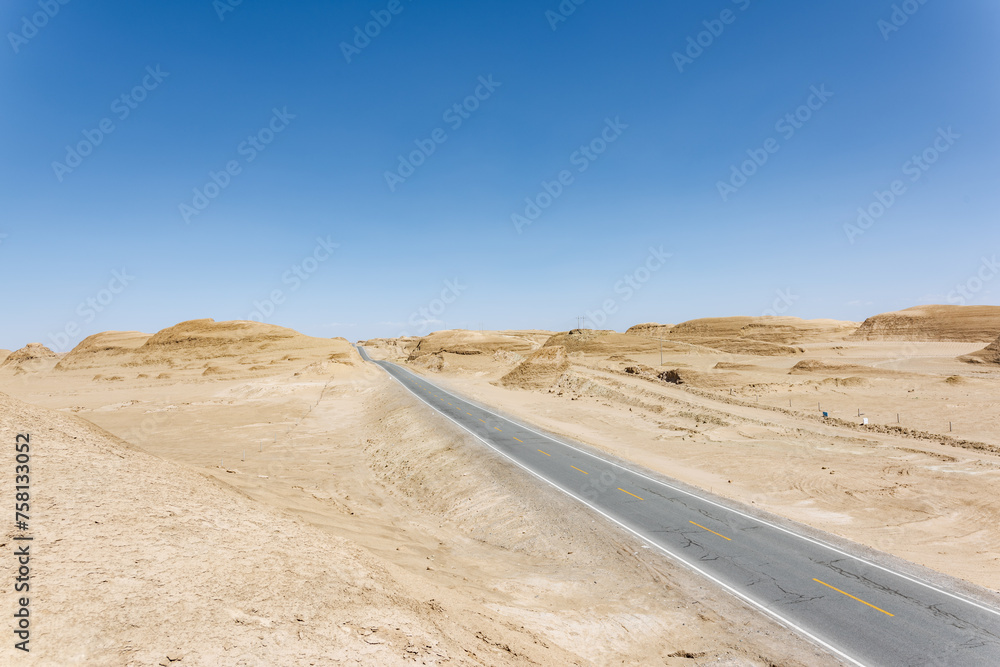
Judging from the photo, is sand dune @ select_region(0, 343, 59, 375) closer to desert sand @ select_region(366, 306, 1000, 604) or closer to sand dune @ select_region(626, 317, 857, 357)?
desert sand @ select_region(366, 306, 1000, 604)

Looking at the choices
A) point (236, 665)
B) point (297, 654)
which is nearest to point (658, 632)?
point (297, 654)

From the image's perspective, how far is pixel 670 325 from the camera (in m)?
172

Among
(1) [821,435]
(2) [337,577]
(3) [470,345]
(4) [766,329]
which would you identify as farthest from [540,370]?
(4) [766,329]

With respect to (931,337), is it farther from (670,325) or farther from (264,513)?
(264,513)

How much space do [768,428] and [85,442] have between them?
35.0 metres

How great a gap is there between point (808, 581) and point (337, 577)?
35.1 ft

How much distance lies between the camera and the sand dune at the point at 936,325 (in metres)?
104

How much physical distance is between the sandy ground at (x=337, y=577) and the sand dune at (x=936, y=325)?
127 meters

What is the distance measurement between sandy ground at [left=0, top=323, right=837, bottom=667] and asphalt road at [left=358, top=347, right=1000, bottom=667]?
0.79 metres

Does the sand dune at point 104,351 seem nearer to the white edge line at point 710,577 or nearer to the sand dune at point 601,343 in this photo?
the sand dune at point 601,343

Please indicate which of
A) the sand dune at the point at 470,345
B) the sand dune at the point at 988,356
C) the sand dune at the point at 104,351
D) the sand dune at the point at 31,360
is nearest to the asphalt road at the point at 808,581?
the sand dune at the point at 988,356

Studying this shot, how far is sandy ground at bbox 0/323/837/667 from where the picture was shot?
664 cm

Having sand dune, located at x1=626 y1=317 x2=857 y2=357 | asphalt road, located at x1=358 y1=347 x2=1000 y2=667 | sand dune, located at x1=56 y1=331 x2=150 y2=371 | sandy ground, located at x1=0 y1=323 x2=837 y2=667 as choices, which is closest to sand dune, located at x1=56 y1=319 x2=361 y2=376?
sand dune, located at x1=56 y1=331 x2=150 y2=371

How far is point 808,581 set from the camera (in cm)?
1120
